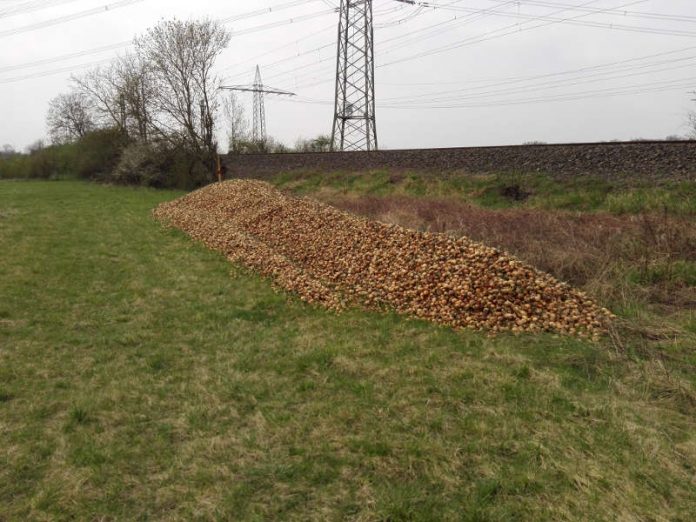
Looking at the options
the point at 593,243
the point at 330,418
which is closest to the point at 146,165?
the point at 593,243

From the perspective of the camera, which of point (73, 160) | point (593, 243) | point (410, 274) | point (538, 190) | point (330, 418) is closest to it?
point (330, 418)

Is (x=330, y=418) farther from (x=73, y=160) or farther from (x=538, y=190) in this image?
(x=73, y=160)

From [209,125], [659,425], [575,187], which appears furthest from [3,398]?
[209,125]

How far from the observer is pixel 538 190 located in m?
13.0

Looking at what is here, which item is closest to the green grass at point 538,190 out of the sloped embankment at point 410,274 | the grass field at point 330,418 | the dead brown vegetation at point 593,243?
the dead brown vegetation at point 593,243

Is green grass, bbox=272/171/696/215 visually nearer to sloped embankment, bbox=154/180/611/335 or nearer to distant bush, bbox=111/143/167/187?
sloped embankment, bbox=154/180/611/335

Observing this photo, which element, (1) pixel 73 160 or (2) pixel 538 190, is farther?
(1) pixel 73 160

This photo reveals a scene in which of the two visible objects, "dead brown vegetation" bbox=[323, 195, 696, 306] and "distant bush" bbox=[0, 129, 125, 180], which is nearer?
"dead brown vegetation" bbox=[323, 195, 696, 306]

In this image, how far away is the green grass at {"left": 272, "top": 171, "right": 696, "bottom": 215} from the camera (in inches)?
411

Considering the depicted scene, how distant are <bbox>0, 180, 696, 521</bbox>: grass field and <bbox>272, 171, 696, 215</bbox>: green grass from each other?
16.5 ft

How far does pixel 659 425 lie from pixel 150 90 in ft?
102

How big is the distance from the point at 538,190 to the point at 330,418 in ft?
36.2

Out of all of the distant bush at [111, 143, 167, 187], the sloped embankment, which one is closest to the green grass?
the sloped embankment

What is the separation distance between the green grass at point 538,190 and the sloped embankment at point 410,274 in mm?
4036
